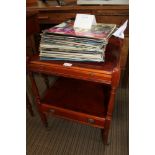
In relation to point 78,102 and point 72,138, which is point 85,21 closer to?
point 78,102

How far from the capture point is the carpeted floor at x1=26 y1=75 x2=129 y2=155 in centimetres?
124

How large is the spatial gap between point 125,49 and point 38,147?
3.68 feet

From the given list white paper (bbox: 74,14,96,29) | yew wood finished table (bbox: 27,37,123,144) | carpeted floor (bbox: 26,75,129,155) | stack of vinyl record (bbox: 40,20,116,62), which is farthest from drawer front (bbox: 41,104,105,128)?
white paper (bbox: 74,14,96,29)

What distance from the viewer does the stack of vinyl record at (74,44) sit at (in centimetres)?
94

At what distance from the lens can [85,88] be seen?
138 centimetres

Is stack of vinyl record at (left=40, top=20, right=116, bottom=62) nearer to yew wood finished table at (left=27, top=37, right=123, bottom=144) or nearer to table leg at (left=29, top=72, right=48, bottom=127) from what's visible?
yew wood finished table at (left=27, top=37, right=123, bottom=144)

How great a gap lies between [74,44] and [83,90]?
0.48 m

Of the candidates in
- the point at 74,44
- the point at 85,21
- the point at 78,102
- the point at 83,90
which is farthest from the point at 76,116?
the point at 85,21

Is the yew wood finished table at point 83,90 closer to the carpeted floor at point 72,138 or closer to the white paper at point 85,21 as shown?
the carpeted floor at point 72,138

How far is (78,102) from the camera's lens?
1218 millimetres
